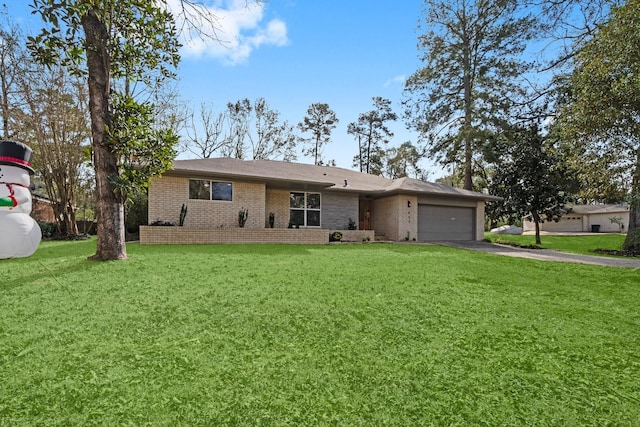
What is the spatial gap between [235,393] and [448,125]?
25.6 m

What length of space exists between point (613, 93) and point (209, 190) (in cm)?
1317

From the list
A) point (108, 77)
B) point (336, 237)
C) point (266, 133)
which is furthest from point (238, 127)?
point (108, 77)

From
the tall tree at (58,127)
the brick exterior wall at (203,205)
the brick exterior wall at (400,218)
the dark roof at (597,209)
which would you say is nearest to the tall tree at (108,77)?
the brick exterior wall at (203,205)

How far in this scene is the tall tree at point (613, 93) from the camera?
7.53m

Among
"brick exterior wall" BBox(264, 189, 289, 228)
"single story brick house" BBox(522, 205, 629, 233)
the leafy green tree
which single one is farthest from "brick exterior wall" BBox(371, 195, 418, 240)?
"single story brick house" BBox(522, 205, 629, 233)

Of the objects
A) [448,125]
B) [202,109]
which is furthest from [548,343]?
[202,109]

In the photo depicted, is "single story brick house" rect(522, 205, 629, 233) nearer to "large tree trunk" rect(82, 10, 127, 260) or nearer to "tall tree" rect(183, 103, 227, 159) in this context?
"tall tree" rect(183, 103, 227, 159)

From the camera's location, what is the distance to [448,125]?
24.2 metres

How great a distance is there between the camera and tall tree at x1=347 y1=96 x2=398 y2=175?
35.8 metres

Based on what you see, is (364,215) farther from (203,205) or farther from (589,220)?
(589,220)

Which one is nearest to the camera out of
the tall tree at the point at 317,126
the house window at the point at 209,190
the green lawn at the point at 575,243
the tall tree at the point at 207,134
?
the house window at the point at 209,190

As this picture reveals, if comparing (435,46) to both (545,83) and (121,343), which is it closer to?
(545,83)

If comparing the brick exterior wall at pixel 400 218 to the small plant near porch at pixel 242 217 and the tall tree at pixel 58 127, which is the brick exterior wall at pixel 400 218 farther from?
the tall tree at pixel 58 127

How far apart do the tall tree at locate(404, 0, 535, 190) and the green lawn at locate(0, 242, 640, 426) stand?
1921 centimetres
